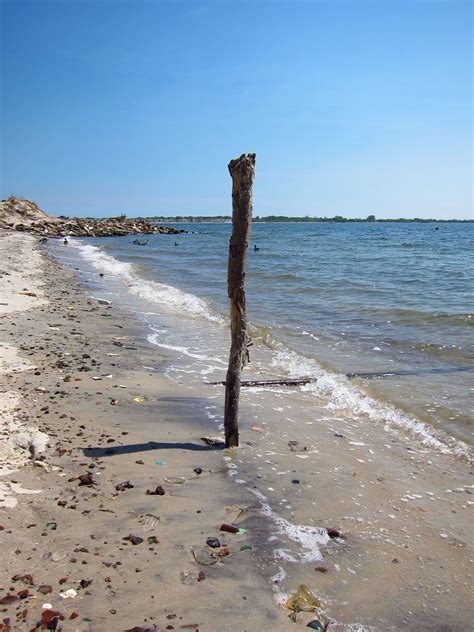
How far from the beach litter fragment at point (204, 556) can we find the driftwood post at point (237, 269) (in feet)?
6.52

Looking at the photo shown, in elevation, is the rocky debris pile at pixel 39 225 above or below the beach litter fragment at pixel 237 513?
above

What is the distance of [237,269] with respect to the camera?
552 cm

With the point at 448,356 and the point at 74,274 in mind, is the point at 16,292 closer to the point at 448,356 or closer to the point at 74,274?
the point at 74,274

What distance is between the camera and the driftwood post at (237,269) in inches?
212

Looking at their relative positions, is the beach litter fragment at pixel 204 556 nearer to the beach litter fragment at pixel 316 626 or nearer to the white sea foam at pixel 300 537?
the white sea foam at pixel 300 537

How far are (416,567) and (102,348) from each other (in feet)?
22.9

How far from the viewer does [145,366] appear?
28.5ft

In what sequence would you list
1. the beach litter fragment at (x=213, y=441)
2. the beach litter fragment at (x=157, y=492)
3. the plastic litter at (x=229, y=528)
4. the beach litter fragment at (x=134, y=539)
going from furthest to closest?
the beach litter fragment at (x=213, y=441) → the beach litter fragment at (x=157, y=492) → the plastic litter at (x=229, y=528) → the beach litter fragment at (x=134, y=539)

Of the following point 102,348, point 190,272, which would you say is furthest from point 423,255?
point 102,348

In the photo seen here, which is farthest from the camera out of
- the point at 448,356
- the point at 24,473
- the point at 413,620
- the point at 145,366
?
the point at 448,356

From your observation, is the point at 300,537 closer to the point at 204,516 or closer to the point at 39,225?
the point at 204,516

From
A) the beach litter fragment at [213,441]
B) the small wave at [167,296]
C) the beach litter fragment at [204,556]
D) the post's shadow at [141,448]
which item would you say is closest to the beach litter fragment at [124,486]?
the post's shadow at [141,448]

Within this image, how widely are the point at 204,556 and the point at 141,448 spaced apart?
6.39 feet

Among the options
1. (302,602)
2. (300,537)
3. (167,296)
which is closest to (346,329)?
(167,296)
